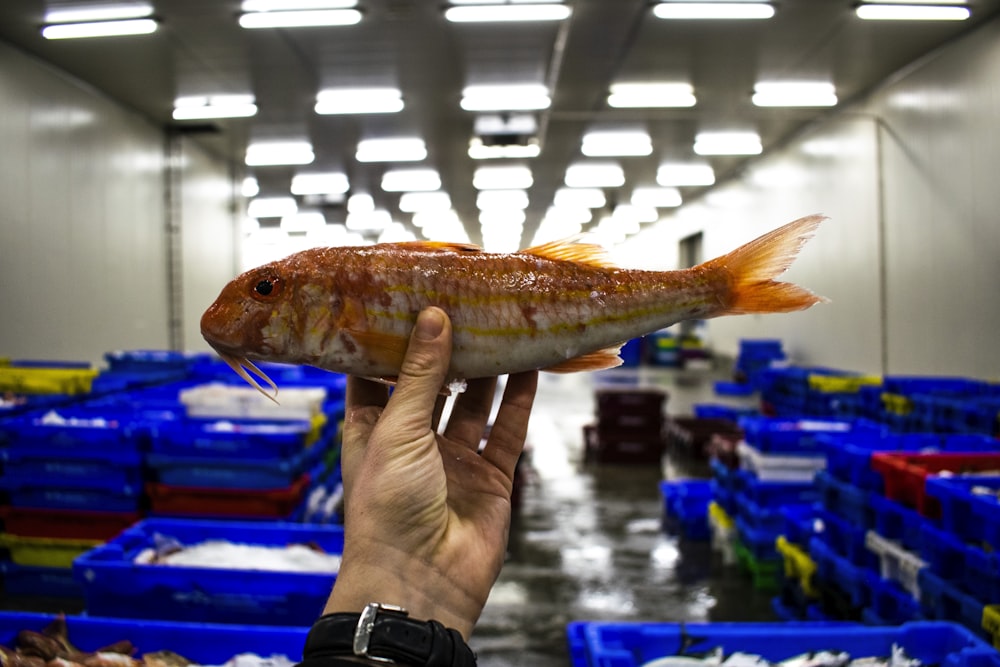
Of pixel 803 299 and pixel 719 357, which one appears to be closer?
pixel 803 299

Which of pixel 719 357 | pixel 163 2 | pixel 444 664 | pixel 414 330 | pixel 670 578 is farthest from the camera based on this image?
pixel 719 357

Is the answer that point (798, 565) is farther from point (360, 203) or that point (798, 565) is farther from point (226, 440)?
point (360, 203)

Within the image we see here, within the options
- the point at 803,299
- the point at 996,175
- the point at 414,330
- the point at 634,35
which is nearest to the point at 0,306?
the point at 414,330

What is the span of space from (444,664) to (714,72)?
859cm

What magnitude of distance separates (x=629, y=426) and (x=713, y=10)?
18.4ft

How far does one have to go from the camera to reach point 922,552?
11.2 feet

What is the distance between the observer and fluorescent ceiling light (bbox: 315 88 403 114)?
891 cm

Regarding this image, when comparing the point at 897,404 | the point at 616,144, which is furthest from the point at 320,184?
the point at 897,404

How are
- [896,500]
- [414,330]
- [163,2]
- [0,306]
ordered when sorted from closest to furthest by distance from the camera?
[414,330] → [0,306] → [896,500] → [163,2]

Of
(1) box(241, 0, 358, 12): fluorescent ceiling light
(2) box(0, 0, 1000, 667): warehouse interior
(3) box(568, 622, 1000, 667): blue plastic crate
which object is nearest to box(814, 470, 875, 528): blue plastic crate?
(2) box(0, 0, 1000, 667): warehouse interior

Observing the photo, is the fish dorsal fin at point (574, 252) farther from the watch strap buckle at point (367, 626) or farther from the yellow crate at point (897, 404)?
the yellow crate at point (897, 404)

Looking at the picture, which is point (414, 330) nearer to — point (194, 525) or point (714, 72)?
point (194, 525)

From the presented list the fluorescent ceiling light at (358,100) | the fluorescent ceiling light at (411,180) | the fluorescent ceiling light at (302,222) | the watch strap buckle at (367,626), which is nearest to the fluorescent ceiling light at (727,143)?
the fluorescent ceiling light at (358,100)

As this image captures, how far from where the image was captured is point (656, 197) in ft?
55.2
